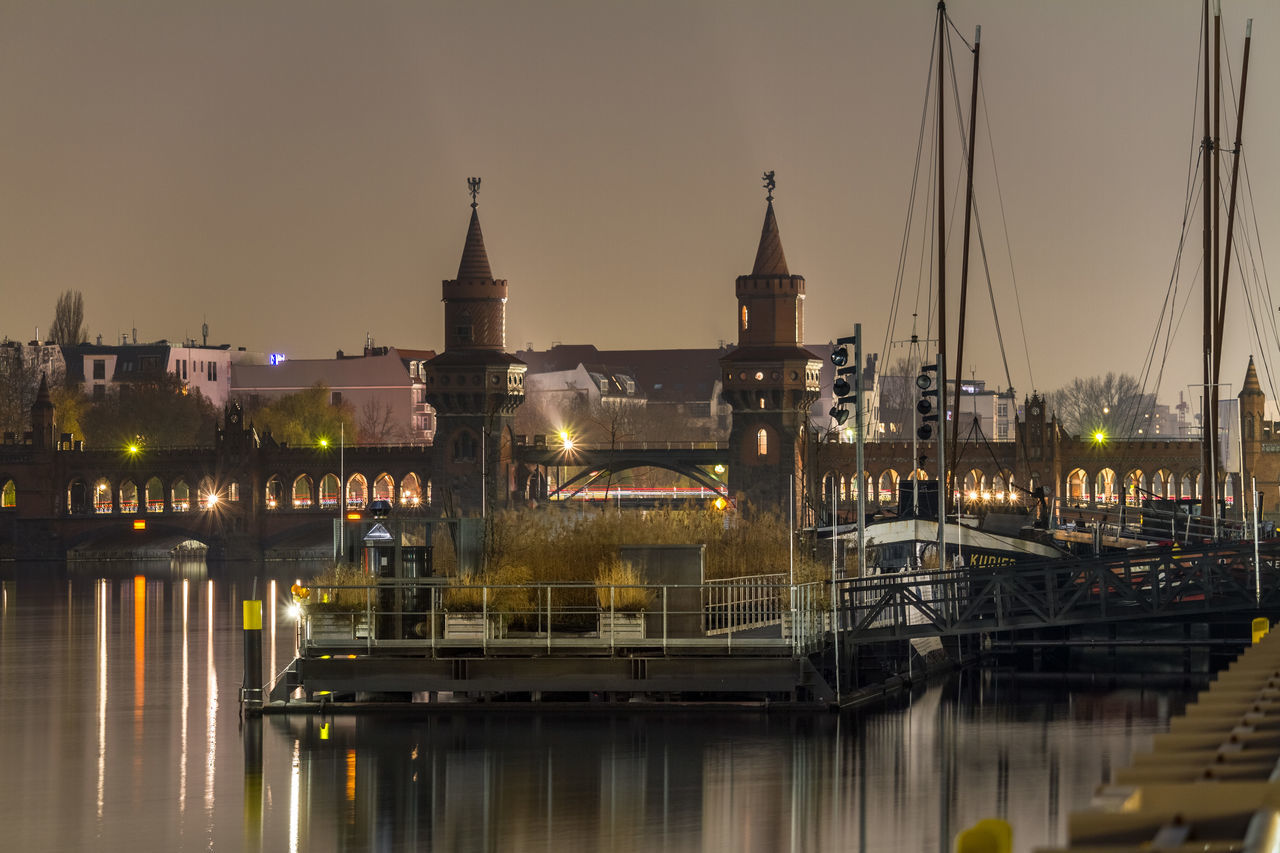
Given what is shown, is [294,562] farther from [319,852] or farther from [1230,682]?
[1230,682]

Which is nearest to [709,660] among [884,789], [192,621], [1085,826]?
[884,789]

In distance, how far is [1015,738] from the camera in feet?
91.9

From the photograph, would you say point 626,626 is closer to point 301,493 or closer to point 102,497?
point 301,493

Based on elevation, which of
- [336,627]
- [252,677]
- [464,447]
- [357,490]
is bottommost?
[252,677]

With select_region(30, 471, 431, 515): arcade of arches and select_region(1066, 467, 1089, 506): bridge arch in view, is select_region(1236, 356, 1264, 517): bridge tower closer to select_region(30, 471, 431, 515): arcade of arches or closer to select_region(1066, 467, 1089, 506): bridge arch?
select_region(1066, 467, 1089, 506): bridge arch

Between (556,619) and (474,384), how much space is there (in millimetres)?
72961

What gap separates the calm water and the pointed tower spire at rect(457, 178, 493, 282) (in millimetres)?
71071

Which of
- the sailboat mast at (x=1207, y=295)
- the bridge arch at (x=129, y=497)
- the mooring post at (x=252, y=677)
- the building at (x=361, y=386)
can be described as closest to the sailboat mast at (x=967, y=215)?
the sailboat mast at (x=1207, y=295)

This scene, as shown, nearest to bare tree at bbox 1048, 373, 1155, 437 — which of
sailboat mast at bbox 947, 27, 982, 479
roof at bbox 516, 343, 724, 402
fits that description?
roof at bbox 516, 343, 724, 402

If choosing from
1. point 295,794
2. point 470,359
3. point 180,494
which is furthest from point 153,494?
point 295,794

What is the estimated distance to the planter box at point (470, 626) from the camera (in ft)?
100

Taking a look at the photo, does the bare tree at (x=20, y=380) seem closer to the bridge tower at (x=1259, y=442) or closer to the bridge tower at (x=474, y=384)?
the bridge tower at (x=474, y=384)

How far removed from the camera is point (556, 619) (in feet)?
103

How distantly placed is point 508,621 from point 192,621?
28.0 m
